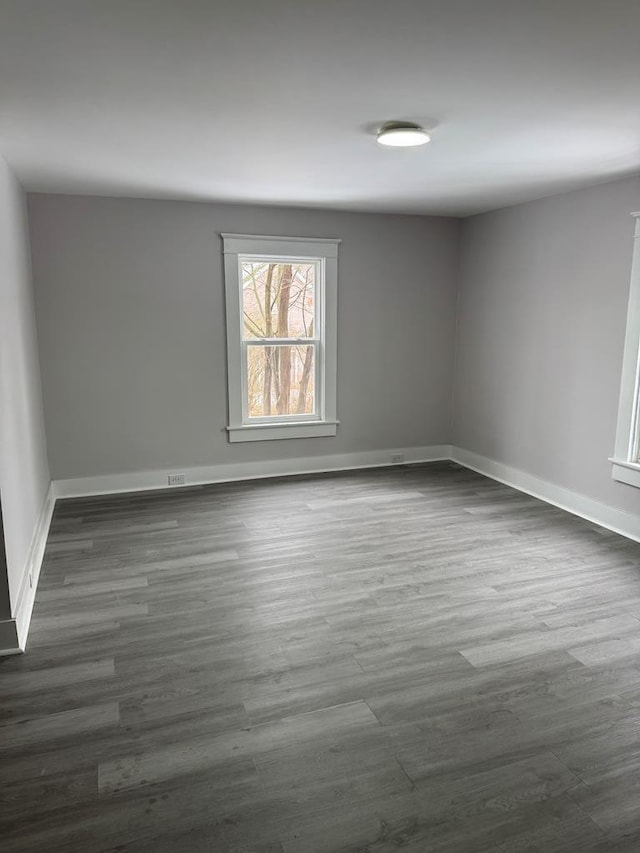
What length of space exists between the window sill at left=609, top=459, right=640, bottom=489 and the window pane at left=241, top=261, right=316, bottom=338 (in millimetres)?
2752

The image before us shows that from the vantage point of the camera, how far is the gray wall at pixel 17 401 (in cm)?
279

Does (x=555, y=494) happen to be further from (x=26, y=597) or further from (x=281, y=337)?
(x=26, y=597)

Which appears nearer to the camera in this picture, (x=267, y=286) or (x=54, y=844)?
(x=54, y=844)

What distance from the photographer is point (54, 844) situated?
173 centimetres

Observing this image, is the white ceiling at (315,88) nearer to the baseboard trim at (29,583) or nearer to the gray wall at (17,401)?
the gray wall at (17,401)

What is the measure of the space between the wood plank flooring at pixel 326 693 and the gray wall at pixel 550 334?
0.76 meters

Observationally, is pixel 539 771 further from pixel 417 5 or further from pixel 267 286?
pixel 267 286

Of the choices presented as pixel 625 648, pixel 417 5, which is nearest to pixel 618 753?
pixel 625 648

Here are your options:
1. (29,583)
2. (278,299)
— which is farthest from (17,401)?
(278,299)

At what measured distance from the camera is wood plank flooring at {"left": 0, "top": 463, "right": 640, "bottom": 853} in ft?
5.95

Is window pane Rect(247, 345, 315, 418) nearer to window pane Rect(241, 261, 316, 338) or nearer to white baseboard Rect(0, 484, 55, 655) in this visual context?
window pane Rect(241, 261, 316, 338)

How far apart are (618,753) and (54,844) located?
1.85 m

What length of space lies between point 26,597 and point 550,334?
4.03 metres

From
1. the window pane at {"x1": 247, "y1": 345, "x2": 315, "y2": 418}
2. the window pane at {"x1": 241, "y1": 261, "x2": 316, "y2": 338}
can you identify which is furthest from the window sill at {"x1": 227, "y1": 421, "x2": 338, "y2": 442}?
the window pane at {"x1": 241, "y1": 261, "x2": 316, "y2": 338}
